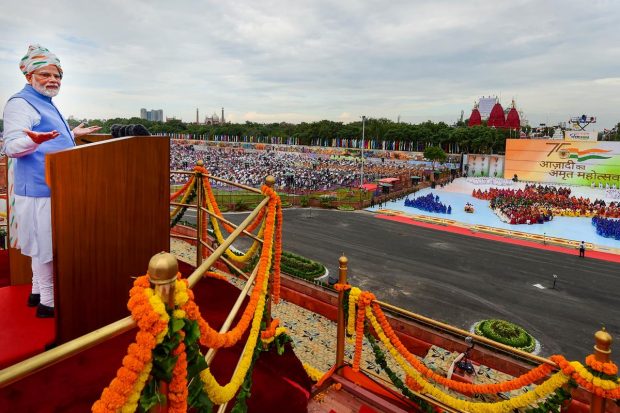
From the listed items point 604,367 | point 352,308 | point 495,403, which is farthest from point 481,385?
point 352,308

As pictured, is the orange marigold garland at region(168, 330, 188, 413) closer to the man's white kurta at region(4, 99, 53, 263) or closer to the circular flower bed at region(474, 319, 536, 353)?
the man's white kurta at region(4, 99, 53, 263)

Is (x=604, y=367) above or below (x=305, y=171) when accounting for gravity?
above

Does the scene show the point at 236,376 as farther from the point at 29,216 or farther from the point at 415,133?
the point at 415,133

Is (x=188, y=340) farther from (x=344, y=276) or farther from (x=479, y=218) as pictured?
(x=479, y=218)

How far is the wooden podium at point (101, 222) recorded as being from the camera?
255 centimetres

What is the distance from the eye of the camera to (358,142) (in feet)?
251

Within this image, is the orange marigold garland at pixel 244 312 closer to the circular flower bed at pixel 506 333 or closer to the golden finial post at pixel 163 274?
the golden finial post at pixel 163 274

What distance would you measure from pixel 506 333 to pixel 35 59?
10599mm

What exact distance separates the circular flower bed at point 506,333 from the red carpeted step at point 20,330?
928 cm

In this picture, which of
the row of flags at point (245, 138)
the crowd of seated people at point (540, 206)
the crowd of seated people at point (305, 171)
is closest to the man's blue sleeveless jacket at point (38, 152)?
the crowd of seated people at point (540, 206)

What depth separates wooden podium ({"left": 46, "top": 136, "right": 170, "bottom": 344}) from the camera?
255 centimetres

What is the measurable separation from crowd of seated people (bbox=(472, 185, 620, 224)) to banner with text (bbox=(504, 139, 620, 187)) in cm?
671

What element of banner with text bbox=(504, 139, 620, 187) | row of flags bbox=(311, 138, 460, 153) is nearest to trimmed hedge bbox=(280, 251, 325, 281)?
banner with text bbox=(504, 139, 620, 187)

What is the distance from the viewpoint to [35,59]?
314 centimetres
